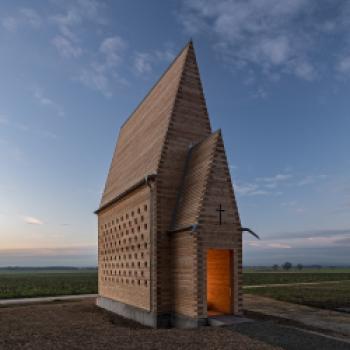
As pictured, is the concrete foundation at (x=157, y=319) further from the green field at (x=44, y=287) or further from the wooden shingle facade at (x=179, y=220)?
the green field at (x=44, y=287)

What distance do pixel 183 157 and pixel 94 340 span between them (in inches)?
352

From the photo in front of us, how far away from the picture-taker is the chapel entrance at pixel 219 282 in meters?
15.9

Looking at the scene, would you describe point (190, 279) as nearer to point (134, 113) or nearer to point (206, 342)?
point (206, 342)

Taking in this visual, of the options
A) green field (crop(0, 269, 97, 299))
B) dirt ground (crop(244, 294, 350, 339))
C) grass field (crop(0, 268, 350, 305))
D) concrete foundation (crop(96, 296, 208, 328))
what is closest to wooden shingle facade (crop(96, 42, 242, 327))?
concrete foundation (crop(96, 296, 208, 328))

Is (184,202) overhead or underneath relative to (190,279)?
overhead

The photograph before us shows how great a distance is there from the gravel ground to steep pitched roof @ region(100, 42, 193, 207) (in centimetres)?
756

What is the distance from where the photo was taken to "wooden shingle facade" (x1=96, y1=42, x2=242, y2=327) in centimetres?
1512

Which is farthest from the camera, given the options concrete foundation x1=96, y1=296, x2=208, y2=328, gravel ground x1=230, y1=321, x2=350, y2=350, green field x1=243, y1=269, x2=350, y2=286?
green field x1=243, y1=269, x2=350, y2=286

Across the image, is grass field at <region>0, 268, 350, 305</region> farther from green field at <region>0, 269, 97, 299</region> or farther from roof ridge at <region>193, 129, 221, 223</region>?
roof ridge at <region>193, 129, 221, 223</region>

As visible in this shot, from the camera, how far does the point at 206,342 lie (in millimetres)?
11258

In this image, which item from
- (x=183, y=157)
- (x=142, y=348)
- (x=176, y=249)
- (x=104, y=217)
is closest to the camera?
(x=142, y=348)

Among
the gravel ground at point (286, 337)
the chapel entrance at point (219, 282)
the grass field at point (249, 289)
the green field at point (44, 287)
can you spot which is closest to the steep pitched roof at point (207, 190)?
the chapel entrance at point (219, 282)

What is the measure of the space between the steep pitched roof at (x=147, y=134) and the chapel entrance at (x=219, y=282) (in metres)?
4.81

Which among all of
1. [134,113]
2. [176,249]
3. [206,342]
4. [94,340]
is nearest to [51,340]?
[94,340]
